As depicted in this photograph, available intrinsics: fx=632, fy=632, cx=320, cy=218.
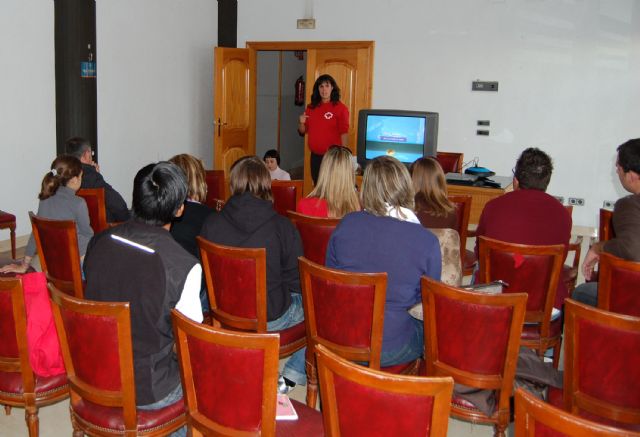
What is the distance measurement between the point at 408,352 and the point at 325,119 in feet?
14.8

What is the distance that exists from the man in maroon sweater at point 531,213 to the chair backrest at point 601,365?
1118 mm

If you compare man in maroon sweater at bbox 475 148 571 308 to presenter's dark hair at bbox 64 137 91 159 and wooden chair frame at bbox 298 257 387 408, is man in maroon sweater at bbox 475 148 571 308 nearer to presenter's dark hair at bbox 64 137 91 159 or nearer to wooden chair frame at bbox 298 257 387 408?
wooden chair frame at bbox 298 257 387 408

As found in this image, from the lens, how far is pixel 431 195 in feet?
11.4

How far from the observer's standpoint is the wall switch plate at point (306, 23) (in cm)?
805

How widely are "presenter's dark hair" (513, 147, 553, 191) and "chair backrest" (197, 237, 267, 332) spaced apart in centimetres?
150

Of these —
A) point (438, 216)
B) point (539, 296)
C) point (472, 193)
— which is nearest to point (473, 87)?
point (472, 193)

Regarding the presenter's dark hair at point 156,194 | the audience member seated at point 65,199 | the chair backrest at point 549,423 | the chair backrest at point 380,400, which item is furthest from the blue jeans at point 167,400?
the audience member seated at point 65,199

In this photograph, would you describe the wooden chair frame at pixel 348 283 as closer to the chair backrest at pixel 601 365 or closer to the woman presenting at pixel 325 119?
the chair backrest at pixel 601 365

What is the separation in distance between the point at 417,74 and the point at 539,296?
529 centimetres

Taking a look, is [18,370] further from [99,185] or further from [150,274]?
[99,185]

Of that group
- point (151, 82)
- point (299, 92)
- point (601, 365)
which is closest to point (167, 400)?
point (601, 365)

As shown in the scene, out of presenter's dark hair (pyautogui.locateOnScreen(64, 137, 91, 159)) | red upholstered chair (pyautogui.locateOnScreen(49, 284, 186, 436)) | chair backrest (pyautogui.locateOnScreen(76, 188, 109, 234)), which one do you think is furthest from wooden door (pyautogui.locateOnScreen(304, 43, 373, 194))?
red upholstered chair (pyautogui.locateOnScreen(49, 284, 186, 436))

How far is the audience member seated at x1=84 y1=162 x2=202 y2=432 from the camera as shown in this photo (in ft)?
6.31

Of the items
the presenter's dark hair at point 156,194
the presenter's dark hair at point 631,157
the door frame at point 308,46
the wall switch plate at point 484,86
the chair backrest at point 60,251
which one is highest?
the door frame at point 308,46
